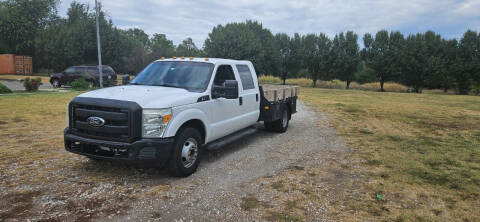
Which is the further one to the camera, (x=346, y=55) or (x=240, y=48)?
(x=346, y=55)

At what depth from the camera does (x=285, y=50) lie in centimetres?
5181

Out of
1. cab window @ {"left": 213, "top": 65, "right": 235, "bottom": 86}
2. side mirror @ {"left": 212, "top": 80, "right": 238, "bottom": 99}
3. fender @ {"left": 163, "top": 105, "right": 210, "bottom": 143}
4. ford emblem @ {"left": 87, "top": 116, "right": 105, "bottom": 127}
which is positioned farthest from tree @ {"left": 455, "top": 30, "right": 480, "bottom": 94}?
ford emblem @ {"left": 87, "top": 116, "right": 105, "bottom": 127}

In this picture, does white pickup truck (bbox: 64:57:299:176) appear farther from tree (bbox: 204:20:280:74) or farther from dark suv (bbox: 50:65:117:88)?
tree (bbox: 204:20:280:74)

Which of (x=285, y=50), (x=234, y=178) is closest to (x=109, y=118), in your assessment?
(x=234, y=178)

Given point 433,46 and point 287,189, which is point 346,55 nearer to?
point 433,46

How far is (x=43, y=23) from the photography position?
5434cm

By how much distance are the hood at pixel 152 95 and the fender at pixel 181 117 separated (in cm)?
10

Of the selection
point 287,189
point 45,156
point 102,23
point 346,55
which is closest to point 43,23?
point 102,23

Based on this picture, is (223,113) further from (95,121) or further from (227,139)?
(95,121)

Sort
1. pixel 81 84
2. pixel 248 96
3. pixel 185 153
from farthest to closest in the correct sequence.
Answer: pixel 81 84
pixel 248 96
pixel 185 153

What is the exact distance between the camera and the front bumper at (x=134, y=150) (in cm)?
475

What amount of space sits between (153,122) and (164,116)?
181 mm

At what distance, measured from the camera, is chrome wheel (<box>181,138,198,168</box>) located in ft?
17.5

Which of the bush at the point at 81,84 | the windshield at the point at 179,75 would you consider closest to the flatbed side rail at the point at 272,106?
the windshield at the point at 179,75
